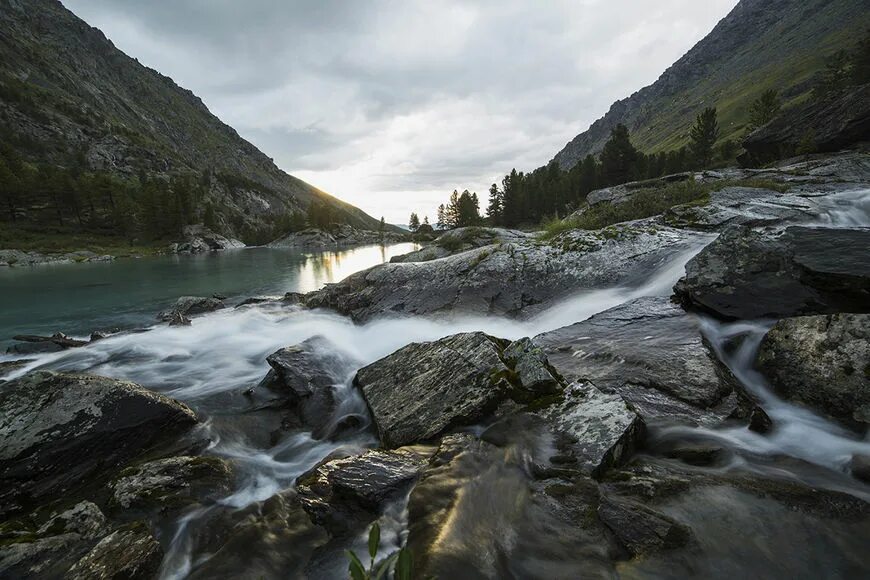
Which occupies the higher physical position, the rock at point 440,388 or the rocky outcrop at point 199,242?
the rocky outcrop at point 199,242

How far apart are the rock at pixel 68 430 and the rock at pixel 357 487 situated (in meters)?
4.58

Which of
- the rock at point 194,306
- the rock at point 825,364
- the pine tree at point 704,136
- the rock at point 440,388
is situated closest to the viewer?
the rock at point 825,364

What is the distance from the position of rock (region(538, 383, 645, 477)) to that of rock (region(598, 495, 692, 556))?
0.64 m

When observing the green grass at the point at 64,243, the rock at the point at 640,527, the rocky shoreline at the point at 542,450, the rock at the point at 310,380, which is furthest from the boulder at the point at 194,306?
the green grass at the point at 64,243

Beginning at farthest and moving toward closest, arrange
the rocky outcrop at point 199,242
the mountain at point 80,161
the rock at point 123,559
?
the rocky outcrop at point 199,242 → the mountain at point 80,161 → the rock at point 123,559

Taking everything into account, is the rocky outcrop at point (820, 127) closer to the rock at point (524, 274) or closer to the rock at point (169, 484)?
the rock at point (524, 274)

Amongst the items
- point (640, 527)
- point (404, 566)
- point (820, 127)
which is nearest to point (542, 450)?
point (640, 527)

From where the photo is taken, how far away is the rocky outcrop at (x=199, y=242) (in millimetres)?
97250

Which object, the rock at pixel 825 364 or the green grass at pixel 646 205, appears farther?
the green grass at pixel 646 205

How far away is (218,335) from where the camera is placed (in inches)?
665

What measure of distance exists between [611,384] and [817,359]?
316 centimetres

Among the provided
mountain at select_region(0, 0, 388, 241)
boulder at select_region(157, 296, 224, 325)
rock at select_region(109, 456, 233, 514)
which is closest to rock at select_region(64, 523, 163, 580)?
rock at select_region(109, 456, 233, 514)

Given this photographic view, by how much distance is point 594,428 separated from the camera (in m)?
5.40

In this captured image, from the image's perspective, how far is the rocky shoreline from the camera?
393 centimetres
